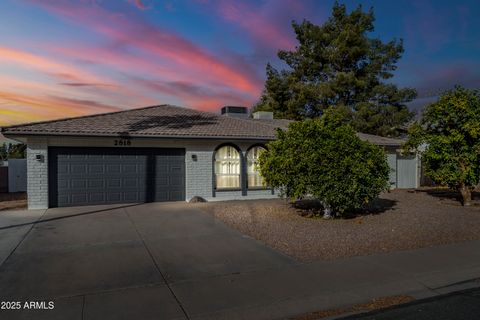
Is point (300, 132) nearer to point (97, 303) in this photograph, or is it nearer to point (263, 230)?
point (263, 230)

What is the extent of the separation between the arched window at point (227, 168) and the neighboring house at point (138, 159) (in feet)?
0.09

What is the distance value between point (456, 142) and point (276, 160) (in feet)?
23.5

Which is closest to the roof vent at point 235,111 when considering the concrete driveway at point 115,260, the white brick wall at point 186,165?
the white brick wall at point 186,165

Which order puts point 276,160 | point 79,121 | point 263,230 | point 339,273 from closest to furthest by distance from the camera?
point 339,273
point 263,230
point 276,160
point 79,121


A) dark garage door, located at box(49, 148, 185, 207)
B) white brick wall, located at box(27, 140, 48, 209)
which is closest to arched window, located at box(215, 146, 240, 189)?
dark garage door, located at box(49, 148, 185, 207)

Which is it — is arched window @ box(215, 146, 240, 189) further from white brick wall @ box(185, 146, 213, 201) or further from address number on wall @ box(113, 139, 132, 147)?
address number on wall @ box(113, 139, 132, 147)

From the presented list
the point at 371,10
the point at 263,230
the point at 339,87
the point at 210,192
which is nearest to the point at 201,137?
the point at 210,192

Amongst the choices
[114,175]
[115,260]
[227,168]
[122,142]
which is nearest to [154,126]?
[122,142]

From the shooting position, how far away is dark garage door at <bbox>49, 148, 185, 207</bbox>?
1377 centimetres

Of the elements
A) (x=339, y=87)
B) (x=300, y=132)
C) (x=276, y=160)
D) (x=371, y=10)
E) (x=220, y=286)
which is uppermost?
(x=371, y=10)

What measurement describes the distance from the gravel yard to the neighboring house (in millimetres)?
1722

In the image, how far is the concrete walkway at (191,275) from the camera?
5020mm

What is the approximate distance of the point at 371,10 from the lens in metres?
34.9

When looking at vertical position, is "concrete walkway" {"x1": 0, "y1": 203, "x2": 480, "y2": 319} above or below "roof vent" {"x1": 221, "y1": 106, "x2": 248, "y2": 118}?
below
